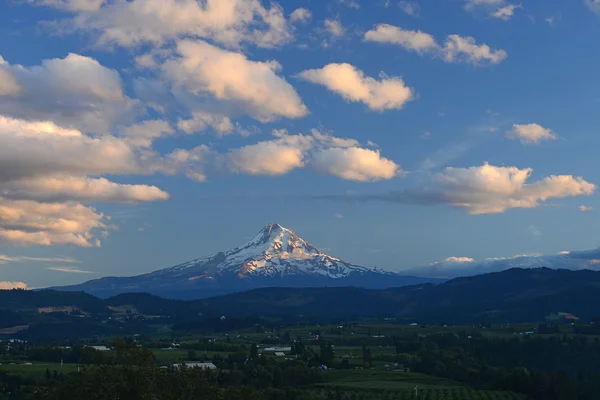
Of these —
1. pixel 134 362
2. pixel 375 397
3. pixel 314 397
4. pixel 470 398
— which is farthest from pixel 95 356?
pixel 470 398

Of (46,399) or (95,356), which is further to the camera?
(95,356)

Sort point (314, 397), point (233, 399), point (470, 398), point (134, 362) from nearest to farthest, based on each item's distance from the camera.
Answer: point (134, 362), point (233, 399), point (314, 397), point (470, 398)

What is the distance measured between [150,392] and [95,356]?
21777 millimetres

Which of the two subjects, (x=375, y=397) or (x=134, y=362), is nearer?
(x=134, y=362)

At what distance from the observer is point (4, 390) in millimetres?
187125

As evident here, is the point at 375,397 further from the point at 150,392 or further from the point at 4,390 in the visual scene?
the point at 150,392

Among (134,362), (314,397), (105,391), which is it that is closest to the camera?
(105,391)

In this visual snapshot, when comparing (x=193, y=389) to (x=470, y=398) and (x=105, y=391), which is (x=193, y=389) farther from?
(x=470, y=398)

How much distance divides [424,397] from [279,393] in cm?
4361

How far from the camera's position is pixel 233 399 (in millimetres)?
89750

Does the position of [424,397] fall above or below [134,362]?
below

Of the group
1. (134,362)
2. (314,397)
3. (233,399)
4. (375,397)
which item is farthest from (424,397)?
(134,362)

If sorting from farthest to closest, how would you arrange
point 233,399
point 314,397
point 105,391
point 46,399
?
point 314,397 → point 233,399 → point 46,399 → point 105,391

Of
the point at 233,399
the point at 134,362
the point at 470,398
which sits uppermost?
the point at 134,362
